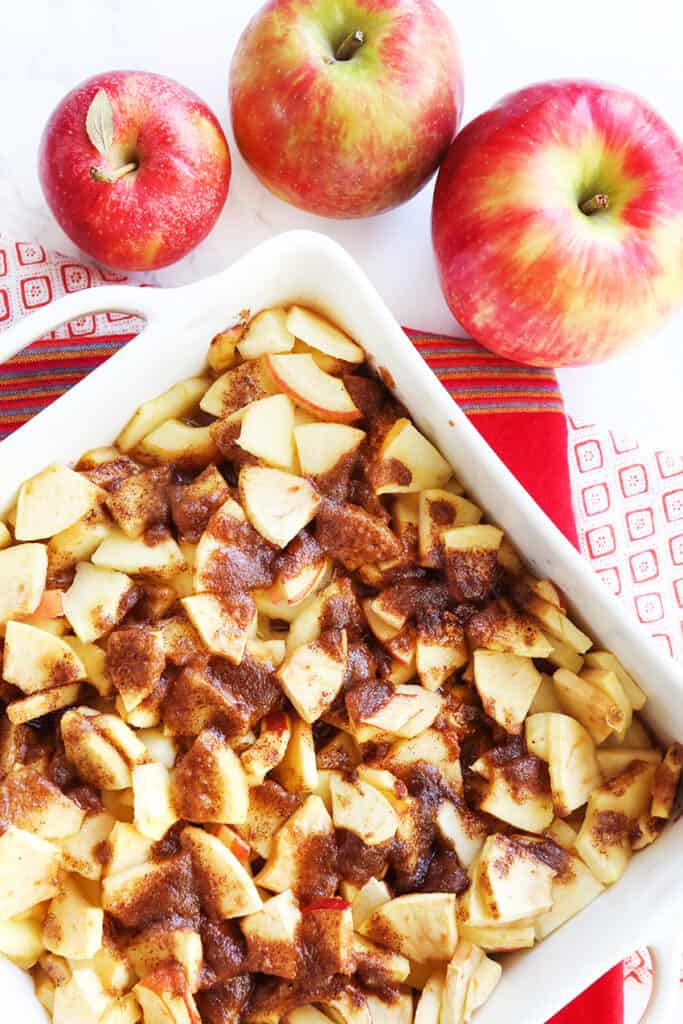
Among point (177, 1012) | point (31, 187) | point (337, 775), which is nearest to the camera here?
point (177, 1012)

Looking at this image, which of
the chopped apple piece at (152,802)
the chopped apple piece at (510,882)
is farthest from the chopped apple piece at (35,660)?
the chopped apple piece at (510,882)

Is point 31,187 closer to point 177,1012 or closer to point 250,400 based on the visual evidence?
point 250,400

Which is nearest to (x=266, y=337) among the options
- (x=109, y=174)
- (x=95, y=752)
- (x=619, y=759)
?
(x=109, y=174)

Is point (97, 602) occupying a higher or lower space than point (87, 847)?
higher

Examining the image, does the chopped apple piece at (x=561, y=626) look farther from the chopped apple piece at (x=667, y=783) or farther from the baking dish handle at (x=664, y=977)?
the baking dish handle at (x=664, y=977)

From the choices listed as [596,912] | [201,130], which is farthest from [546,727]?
[201,130]

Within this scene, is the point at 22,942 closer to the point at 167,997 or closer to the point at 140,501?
the point at 167,997

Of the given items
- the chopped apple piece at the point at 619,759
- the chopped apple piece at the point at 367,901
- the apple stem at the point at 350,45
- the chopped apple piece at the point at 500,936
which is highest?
the apple stem at the point at 350,45
